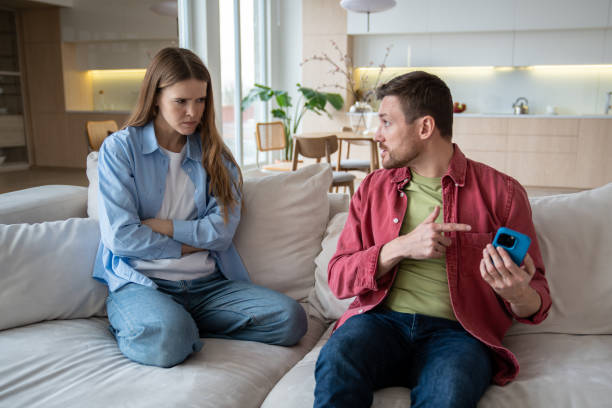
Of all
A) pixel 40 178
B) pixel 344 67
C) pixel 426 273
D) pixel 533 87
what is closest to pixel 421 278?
pixel 426 273

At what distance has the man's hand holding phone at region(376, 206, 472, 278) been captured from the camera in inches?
47.3

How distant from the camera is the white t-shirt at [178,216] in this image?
1.69m

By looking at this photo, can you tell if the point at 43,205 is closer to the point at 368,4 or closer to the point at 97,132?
the point at 97,132

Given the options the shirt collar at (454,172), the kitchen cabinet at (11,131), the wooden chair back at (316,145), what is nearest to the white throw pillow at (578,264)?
the shirt collar at (454,172)

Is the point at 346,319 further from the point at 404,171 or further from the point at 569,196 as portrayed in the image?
the point at 569,196

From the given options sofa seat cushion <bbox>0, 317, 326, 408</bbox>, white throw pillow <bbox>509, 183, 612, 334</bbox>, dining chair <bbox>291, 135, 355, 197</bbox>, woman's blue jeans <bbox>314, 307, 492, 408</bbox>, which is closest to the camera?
woman's blue jeans <bbox>314, 307, 492, 408</bbox>

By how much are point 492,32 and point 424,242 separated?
6.30m

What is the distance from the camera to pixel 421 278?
1398 mm

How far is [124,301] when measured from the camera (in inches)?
62.3

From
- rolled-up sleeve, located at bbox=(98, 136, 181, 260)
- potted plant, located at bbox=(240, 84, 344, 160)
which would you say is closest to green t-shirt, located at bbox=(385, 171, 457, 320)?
rolled-up sleeve, located at bbox=(98, 136, 181, 260)

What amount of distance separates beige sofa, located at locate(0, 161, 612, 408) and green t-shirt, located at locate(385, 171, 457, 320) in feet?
0.77

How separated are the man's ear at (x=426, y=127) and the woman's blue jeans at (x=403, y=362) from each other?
50 centimetres

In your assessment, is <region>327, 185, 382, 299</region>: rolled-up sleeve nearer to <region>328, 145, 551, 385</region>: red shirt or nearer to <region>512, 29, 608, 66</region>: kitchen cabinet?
<region>328, 145, 551, 385</region>: red shirt

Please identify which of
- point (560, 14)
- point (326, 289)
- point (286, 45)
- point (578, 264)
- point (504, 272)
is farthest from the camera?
point (286, 45)
